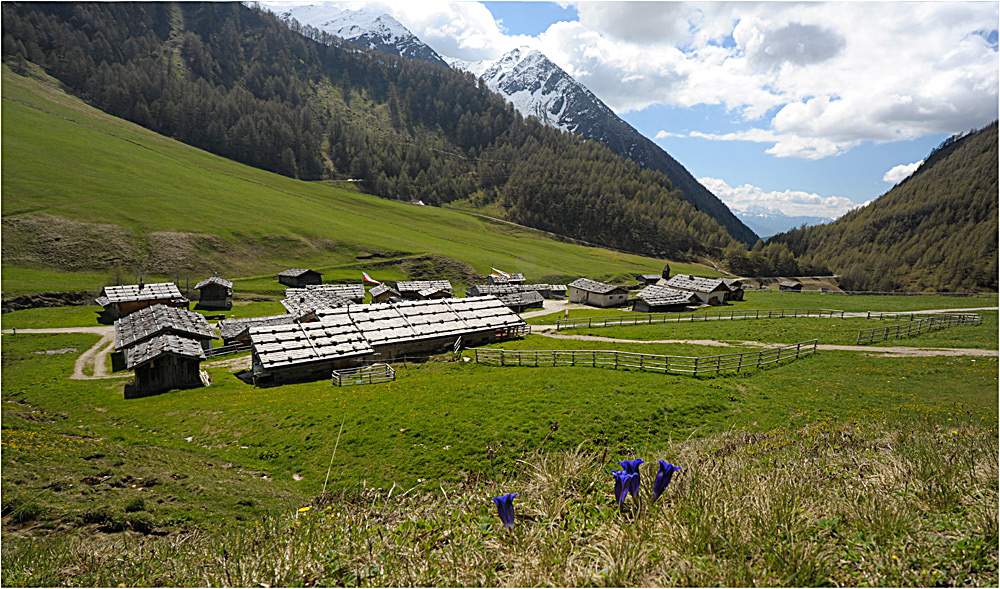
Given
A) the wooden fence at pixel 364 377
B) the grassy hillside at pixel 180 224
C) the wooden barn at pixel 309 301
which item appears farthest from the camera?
the grassy hillside at pixel 180 224

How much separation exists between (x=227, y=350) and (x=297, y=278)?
38.8m

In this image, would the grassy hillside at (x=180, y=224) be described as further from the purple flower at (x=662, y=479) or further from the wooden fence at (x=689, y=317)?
the purple flower at (x=662, y=479)

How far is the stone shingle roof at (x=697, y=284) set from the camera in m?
72.0

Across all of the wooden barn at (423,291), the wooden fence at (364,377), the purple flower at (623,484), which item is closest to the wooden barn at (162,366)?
the wooden fence at (364,377)

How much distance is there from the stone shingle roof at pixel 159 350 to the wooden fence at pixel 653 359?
21.5 meters

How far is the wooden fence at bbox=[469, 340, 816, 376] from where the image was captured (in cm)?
2688

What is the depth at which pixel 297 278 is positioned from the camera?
7694 cm

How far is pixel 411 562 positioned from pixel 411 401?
16723 millimetres

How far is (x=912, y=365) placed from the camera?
1056 inches

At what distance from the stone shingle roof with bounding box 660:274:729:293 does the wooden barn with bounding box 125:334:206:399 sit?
71762 millimetres

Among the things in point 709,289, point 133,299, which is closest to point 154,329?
point 133,299

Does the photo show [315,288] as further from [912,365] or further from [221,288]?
[912,365]

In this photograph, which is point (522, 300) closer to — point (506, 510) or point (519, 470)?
point (519, 470)

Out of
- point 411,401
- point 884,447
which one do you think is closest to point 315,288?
point 411,401
